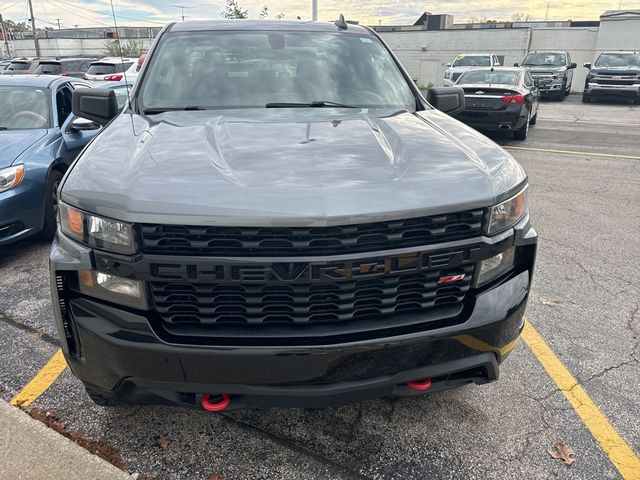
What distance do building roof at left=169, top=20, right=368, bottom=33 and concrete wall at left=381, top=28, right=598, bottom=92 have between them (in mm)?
28021

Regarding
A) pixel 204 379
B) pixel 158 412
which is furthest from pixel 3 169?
pixel 204 379

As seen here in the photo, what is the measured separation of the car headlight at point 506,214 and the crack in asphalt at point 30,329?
275cm

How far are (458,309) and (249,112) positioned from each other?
161 cm

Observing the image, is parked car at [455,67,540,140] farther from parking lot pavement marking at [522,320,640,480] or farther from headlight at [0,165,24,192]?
headlight at [0,165,24,192]

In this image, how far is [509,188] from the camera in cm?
209

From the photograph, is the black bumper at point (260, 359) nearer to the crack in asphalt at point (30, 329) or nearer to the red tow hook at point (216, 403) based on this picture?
the red tow hook at point (216, 403)

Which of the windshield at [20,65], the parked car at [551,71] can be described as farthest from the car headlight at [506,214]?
the parked car at [551,71]

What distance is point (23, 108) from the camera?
17.8 feet

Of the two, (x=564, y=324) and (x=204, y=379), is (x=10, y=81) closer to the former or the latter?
(x=204, y=379)

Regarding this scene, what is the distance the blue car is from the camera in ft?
14.5

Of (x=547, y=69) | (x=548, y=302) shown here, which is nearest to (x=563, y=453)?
(x=548, y=302)

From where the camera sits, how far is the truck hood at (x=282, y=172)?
5.85ft

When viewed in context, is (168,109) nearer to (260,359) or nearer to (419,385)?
(260,359)

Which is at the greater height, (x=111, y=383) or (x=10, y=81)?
(x=10, y=81)
